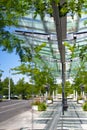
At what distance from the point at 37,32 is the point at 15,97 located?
72.5 metres

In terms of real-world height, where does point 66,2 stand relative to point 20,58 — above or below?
above

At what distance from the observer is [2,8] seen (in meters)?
6.66

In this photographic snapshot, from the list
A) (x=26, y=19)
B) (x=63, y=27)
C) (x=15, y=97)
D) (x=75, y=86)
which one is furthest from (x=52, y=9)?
(x=15, y=97)

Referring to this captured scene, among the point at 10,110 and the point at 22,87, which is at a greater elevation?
the point at 22,87

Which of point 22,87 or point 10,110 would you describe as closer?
point 10,110

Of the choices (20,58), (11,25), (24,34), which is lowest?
(20,58)

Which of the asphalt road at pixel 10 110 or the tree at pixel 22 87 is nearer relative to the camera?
the asphalt road at pixel 10 110

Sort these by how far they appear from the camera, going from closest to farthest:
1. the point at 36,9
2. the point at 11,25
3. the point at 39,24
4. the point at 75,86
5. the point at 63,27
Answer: the point at 36,9 < the point at 11,25 < the point at 63,27 < the point at 39,24 < the point at 75,86

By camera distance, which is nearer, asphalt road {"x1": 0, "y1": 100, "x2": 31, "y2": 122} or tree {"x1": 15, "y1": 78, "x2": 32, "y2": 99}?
asphalt road {"x1": 0, "y1": 100, "x2": 31, "y2": 122}

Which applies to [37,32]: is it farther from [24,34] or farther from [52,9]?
[52,9]

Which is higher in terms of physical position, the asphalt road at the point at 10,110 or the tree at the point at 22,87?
the tree at the point at 22,87

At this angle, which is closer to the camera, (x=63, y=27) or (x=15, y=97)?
(x=63, y=27)

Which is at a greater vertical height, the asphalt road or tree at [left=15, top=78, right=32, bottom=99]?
tree at [left=15, top=78, right=32, bottom=99]

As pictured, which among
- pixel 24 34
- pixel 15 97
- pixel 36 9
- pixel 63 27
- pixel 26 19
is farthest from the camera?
A: pixel 15 97
